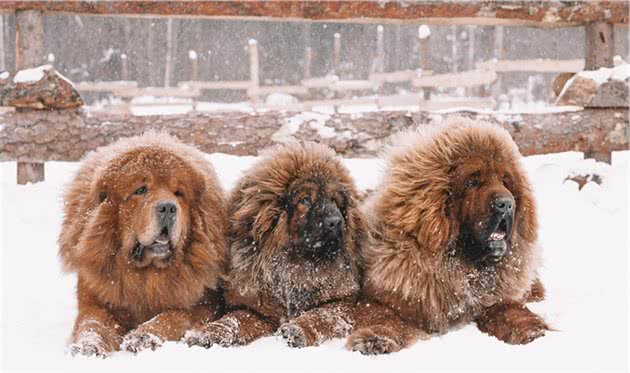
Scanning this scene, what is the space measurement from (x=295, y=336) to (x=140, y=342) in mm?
Result: 682

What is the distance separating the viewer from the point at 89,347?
9.96 ft

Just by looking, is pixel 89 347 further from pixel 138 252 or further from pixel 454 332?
pixel 454 332

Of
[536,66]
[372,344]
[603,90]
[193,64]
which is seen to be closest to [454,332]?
[372,344]

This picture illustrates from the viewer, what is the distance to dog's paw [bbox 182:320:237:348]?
3.18 metres

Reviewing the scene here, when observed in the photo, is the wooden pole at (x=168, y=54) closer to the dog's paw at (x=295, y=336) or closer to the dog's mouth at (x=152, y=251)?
the dog's mouth at (x=152, y=251)

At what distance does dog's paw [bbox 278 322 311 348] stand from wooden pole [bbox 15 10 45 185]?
4.35 m

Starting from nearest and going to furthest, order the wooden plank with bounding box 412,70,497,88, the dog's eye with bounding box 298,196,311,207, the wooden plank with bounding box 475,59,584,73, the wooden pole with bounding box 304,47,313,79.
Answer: the dog's eye with bounding box 298,196,311,207 → the wooden plank with bounding box 412,70,497,88 → the wooden plank with bounding box 475,59,584,73 → the wooden pole with bounding box 304,47,313,79

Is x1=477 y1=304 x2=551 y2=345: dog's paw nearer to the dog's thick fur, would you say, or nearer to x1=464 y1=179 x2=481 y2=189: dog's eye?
x1=464 y1=179 x2=481 y2=189: dog's eye

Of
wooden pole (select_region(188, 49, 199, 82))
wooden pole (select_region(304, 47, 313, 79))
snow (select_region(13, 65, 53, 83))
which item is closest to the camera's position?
snow (select_region(13, 65, 53, 83))

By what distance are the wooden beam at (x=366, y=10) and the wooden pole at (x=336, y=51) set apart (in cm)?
1618

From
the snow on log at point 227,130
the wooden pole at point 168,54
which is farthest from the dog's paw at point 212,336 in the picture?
the wooden pole at point 168,54

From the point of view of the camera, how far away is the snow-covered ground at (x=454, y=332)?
288cm

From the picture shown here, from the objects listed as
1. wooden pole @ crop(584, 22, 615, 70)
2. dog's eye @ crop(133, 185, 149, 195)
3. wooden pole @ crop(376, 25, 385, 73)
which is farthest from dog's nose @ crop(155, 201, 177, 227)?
wooden pole @ crop(376, 25, 385, 73)

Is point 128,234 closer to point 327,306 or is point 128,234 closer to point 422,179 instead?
point 327,306
